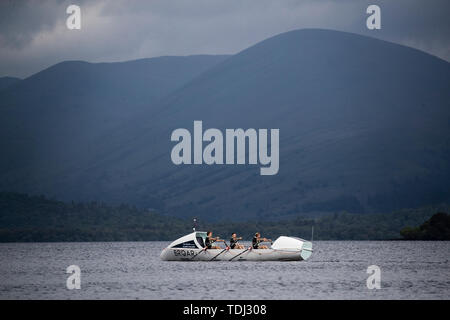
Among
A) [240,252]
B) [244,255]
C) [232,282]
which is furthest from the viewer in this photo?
[244,255]

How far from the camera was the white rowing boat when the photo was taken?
313ft

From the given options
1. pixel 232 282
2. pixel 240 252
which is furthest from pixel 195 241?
pixel 232 282

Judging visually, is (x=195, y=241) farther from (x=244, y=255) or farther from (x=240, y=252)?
(x=244, y=255)

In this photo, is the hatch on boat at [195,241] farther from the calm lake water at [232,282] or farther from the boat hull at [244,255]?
the calm lake water at [232,282]

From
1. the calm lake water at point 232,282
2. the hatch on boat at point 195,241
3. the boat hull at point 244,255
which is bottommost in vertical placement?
the calm lake water at point 232,282

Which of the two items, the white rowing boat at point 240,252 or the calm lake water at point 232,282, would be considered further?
the white rowing boat at point 240,252

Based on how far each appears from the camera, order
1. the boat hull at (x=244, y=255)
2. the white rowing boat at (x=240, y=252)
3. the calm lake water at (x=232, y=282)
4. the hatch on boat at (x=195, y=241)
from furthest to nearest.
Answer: the hatch on boat at (x=195, y=241), the white rowing boat at (x=240, y=252), the boat hull at (x=244, y=255), the calm lake water at (x=232, y=282)

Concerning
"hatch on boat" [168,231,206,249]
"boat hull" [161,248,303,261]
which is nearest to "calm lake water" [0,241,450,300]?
"boat hull" [161,248,303,261]

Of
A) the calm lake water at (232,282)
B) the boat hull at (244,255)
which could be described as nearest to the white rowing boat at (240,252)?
the boat hull at (244,255)

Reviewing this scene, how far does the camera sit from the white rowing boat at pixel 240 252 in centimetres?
9525

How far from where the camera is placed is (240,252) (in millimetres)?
95000

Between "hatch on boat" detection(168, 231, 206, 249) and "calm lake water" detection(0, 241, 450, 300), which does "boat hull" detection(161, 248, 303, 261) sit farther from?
"calm lake water" detection(0, 241, 450, 300)

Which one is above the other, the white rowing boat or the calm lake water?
the white rowing boat
